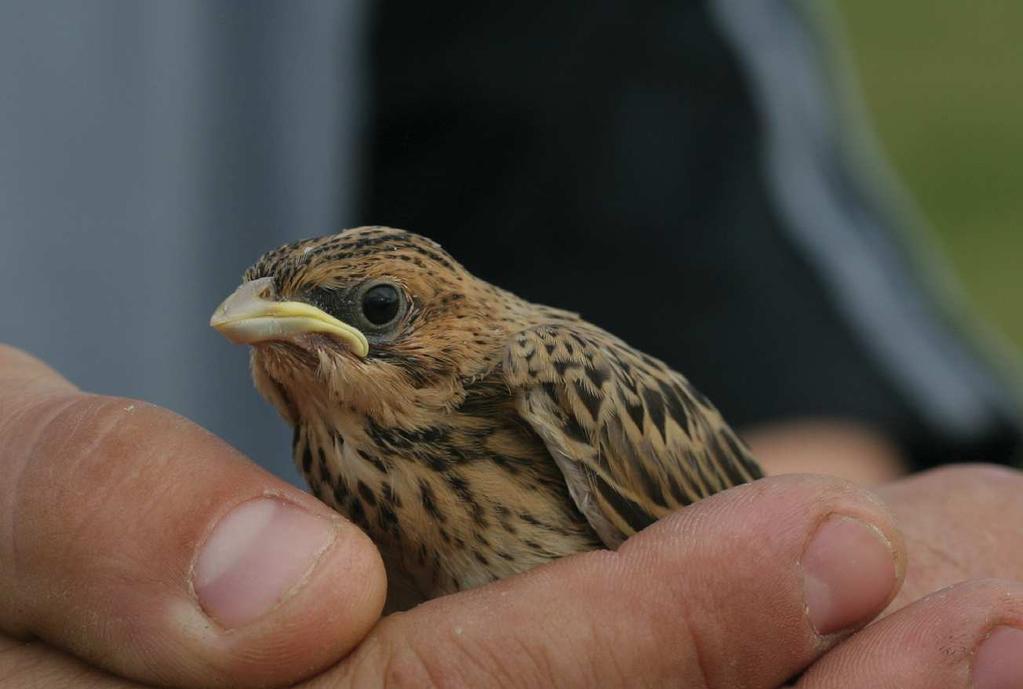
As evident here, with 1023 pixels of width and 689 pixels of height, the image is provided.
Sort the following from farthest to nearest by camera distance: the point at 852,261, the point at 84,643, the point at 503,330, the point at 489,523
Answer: the point at 852,261, the point at 503,330, the point at 489,523, the point at 84,643

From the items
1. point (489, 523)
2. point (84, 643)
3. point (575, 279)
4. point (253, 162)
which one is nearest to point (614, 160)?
point (575, 279)

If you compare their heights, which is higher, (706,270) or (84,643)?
(706,270)

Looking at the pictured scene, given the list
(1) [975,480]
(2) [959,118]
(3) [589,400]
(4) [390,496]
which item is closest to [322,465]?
(4) [390,496]

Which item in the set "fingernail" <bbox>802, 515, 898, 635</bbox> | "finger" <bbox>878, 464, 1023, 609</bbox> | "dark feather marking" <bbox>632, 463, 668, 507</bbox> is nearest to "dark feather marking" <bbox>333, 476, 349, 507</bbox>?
"dark feather marking" <bbox>632, 463, 668, 507</bbox>

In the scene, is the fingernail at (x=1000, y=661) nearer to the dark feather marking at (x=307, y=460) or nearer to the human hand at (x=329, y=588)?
the human hand at (x=329, y=588)

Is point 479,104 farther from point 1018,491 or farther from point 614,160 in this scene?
point 1018,491

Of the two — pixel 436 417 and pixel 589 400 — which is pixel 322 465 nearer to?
pixel 436 417
